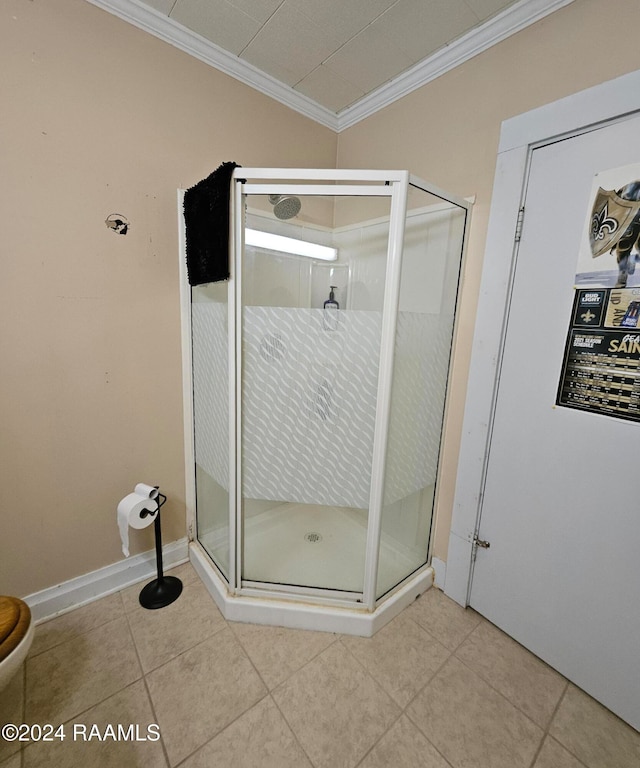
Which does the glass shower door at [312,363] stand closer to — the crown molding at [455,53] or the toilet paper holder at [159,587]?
the toilet paper holder at [159,587]

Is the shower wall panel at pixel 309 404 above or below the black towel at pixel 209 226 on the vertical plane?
below

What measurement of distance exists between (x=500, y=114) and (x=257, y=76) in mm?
1084

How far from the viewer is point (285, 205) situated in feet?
4.09

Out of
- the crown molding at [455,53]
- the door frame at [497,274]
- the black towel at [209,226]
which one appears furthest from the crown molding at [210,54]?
the door frame at [497,274]

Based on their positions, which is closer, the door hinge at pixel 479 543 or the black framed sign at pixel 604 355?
the black framed sign at pixel 604 355

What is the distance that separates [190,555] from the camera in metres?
1.71

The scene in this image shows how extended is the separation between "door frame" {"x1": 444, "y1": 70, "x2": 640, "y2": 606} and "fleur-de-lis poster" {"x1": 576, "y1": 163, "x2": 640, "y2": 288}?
0.62ft

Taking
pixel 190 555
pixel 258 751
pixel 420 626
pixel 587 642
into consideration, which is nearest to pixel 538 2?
pixel 587 642

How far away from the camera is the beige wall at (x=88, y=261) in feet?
3.69

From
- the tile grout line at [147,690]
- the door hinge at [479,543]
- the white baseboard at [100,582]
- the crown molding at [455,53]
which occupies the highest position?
the crown molding at [455,53]

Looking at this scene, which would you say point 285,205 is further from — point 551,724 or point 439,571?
point 551,724

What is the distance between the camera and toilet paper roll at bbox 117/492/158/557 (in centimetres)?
137

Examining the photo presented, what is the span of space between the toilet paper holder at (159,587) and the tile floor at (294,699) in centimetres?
4

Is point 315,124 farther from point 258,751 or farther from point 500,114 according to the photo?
point 258,751
